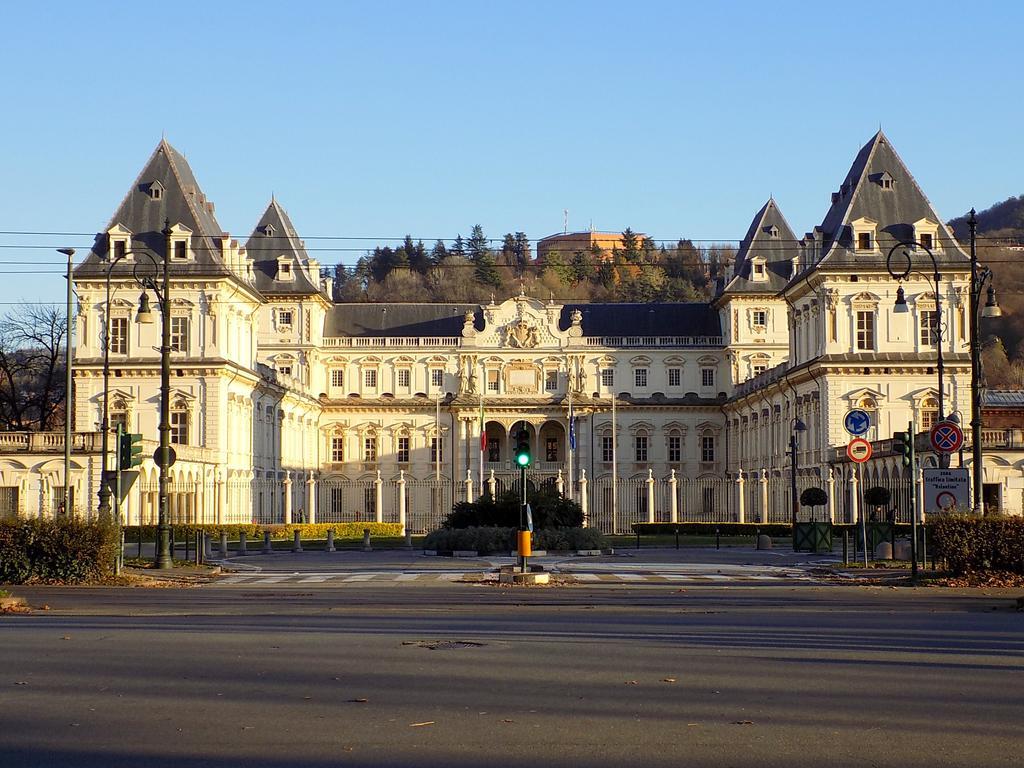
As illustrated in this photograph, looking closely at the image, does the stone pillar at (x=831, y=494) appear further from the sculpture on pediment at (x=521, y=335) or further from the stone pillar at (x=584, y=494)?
the sculpture on pediment at (x=521, y=335)

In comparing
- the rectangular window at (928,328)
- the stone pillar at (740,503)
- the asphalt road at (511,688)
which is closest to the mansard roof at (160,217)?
the stone pillar at (740,503)

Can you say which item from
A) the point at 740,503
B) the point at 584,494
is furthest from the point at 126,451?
the point at 740,503

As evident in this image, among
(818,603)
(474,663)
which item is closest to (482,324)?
(818,603)

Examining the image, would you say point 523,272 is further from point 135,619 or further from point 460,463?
point 135,619

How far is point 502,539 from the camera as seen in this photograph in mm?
45125

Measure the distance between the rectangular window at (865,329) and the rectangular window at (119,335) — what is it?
38.0m

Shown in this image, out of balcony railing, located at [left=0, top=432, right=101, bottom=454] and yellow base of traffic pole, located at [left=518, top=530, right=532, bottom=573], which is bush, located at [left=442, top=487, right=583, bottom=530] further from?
balcony railing, located at [left=0, top=432, right=101, bottom=454]

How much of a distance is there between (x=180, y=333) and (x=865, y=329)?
35244 mm

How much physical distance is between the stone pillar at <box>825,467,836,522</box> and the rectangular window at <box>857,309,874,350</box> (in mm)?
6931

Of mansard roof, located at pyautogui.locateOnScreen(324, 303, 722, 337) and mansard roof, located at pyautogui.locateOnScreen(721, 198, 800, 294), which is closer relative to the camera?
mansard roof, located at pyautogui.locateOnScreen(721, 198, 800, 294)

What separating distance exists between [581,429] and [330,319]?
800 inches

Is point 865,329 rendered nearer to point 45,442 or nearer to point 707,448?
point 707,448

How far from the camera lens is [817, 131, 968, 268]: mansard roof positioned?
71000mm

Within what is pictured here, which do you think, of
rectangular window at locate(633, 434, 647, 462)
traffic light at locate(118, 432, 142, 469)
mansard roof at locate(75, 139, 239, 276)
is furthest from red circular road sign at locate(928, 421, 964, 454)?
rectangular window at locate(633, 434, 647, 462)
